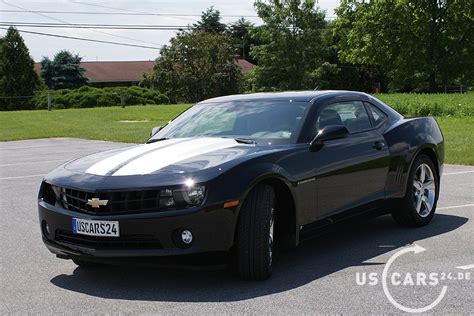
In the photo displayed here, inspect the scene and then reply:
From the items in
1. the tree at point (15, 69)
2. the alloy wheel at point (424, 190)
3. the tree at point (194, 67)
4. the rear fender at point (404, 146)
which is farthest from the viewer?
the tree at point (194, 67)

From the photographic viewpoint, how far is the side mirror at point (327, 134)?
18.4ft

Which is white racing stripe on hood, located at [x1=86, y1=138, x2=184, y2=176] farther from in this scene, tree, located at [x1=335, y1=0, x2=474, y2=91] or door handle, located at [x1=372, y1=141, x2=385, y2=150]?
tree, located at [x1=335, y1=0, x2=474, y2=91]

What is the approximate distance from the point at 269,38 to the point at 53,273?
73.5 meters

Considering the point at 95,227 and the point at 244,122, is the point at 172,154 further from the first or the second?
the point at 244,122

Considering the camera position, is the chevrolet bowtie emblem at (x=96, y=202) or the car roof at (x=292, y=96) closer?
the chevrolet bowtie emblem at (x=96, y=202)

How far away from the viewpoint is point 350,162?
19.6 feet

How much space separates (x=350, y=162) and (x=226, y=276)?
1615 mm

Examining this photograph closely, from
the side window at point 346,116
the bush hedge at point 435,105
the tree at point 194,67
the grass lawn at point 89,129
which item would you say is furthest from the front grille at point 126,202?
the tree at point 194,67

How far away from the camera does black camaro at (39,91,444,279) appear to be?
15.3 ft

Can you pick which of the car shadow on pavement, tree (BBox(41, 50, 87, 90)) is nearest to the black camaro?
the car shadow on pavement

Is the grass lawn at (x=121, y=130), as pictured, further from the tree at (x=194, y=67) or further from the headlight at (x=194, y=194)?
the tree at (x=194, y=67)

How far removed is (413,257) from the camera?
5617 millimetres

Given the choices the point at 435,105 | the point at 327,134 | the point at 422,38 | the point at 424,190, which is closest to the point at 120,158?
the point at 327,134

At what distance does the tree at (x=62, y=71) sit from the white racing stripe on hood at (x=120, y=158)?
72.5 metres
